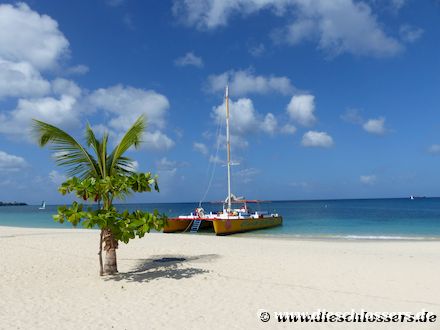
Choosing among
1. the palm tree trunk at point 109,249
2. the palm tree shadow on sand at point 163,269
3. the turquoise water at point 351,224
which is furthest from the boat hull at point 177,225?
the palm tree trunk at point 109,249

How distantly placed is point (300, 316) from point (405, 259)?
7564 mm

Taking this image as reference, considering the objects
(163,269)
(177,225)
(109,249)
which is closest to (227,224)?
(177,225)

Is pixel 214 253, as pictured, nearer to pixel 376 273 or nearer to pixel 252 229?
pixel 376 273

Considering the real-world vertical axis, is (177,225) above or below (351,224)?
above

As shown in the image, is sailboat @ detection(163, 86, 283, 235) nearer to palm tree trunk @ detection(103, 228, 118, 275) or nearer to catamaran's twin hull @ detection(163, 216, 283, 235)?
catamaran's twin hull @ detection(163, 216, 283, 235)

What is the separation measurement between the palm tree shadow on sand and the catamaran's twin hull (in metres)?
12.8

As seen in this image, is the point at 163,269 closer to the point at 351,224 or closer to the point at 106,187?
the point at 106,187

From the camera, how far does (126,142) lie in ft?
30.3

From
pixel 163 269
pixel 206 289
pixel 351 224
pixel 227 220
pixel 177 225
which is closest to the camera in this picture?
pixel 206 289

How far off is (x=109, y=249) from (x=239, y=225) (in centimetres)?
1885

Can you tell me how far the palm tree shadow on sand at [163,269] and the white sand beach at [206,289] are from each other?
0.08 feet

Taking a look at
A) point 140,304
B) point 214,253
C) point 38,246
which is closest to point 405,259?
point 214,253

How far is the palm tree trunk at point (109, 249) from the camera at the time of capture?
29.6 ft

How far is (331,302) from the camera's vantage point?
6848 millimetres
